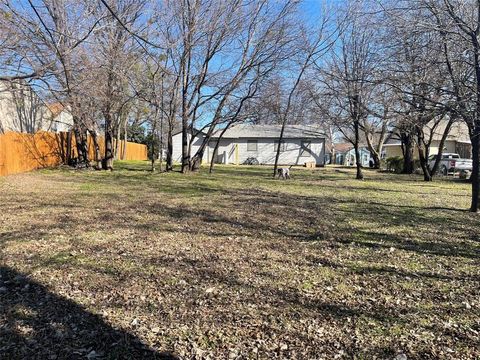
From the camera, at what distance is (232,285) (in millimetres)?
4395

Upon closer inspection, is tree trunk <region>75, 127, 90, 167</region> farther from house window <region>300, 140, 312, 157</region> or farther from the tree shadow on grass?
house window <region>300, 140, 312, 157</region>

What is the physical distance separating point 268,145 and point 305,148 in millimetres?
3775

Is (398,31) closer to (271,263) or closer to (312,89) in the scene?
(271,263)

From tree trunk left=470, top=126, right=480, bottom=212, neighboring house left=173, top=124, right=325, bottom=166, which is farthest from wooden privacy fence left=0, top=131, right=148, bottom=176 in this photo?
neighboring house left=173, top=124, right=325, bottom=166

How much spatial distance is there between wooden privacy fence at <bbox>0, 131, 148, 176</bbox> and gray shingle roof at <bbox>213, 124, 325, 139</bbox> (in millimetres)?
18109

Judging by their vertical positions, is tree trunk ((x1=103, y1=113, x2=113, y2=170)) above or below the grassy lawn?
above

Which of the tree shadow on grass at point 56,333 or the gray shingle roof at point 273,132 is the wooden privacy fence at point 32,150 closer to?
the tree shadow on grass at point 56,333

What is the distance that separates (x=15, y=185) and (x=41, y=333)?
10950mm

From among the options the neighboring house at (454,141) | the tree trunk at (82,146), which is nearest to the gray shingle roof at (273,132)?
the neighboring house at (454,141)

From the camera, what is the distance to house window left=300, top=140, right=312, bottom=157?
135 feet

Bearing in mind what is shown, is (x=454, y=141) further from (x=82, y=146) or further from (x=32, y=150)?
(x=32, y=150)

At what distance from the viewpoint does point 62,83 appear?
14.4 m

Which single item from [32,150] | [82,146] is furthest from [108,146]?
[32,150]

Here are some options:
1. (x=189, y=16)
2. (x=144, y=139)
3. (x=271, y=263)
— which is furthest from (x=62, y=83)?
(x=144, y=139)
